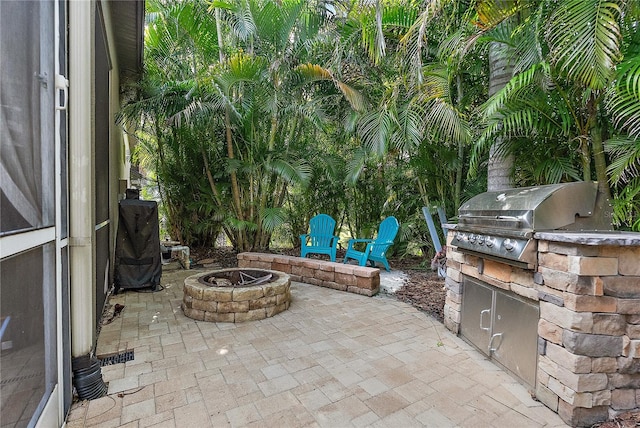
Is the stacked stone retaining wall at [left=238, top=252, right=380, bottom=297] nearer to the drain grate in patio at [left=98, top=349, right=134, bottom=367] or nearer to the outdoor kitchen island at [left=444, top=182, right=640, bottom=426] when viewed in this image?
the outdoor kitchen island at [left=444, top=182, right=640, bottom=426]

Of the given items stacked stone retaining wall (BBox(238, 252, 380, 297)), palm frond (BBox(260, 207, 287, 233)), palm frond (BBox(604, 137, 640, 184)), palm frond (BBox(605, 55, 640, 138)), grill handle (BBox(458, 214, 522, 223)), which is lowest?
stacked stone retaining wall (BBox(238, 252, 380, 297))

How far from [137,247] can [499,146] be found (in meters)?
4.58

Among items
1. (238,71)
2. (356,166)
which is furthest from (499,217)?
(238,71)

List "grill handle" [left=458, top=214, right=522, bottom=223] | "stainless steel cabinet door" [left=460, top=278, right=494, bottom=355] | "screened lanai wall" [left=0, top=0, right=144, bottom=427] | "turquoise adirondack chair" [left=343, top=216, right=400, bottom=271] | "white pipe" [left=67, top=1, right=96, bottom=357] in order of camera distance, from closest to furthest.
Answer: "screened lanai wall" [left=0, top=0, right=144, bottom=427]
"white pipe" [left=67, top=1, right=96, bottom=357]
"grill handle" [left=458, top=214, right=522, bottom=223]
"stainless steel cabinet door" [left=460, top=278, right=494, bottom=355]
"turquoise adirondack chair" [left=343, top=216, right=400, bottom=271]

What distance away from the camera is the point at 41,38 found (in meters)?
1.49

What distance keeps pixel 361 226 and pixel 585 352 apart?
524 cm

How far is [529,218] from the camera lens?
2021 millimetres

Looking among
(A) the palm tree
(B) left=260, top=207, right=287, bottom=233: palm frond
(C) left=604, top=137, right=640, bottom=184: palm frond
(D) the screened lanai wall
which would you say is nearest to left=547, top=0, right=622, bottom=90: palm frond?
(A) the palm tree

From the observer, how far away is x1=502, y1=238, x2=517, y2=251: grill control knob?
2.08 meters

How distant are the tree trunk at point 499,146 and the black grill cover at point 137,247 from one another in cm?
426

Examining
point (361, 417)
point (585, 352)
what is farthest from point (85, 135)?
point (585, 352)

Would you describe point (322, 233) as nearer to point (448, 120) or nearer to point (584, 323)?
point (448, 120)

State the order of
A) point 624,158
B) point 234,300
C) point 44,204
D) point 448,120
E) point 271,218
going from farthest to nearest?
point 271,218 < point 448,120 < point 234,300 < point 624,158 < point 44,204

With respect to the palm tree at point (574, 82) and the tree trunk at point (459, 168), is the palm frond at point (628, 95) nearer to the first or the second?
the palm tree at point (574, 82)
